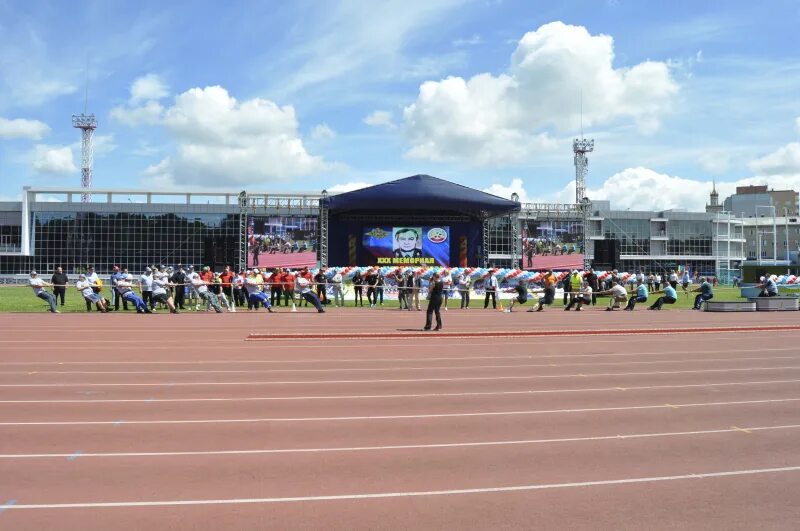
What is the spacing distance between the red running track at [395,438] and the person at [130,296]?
10752 mm

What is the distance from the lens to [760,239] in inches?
4616

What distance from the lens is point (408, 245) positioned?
45.6m

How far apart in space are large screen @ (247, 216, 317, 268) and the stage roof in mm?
6222

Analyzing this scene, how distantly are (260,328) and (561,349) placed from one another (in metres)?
9.03

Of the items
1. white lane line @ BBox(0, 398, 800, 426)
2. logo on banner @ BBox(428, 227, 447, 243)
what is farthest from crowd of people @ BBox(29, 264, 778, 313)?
white lane line @ BBox(0, 398, 800, 426)

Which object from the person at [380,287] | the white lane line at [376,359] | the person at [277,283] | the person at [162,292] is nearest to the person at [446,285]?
the person at [380,287]

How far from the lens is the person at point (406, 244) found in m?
45.5

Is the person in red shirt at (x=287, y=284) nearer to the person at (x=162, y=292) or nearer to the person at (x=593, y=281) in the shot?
the person at (x=162, y=292)

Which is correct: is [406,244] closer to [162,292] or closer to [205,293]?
[205,293]

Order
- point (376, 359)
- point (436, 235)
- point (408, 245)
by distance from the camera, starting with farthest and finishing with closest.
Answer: point (436, 235) < point (408, 245) < point (376, 359)

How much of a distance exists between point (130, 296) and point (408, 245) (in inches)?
883

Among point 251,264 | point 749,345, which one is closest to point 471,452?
point 749,345

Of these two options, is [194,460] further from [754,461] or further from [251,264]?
[251,264]

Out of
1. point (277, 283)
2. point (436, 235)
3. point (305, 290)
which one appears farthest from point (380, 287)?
point (436, 235)
